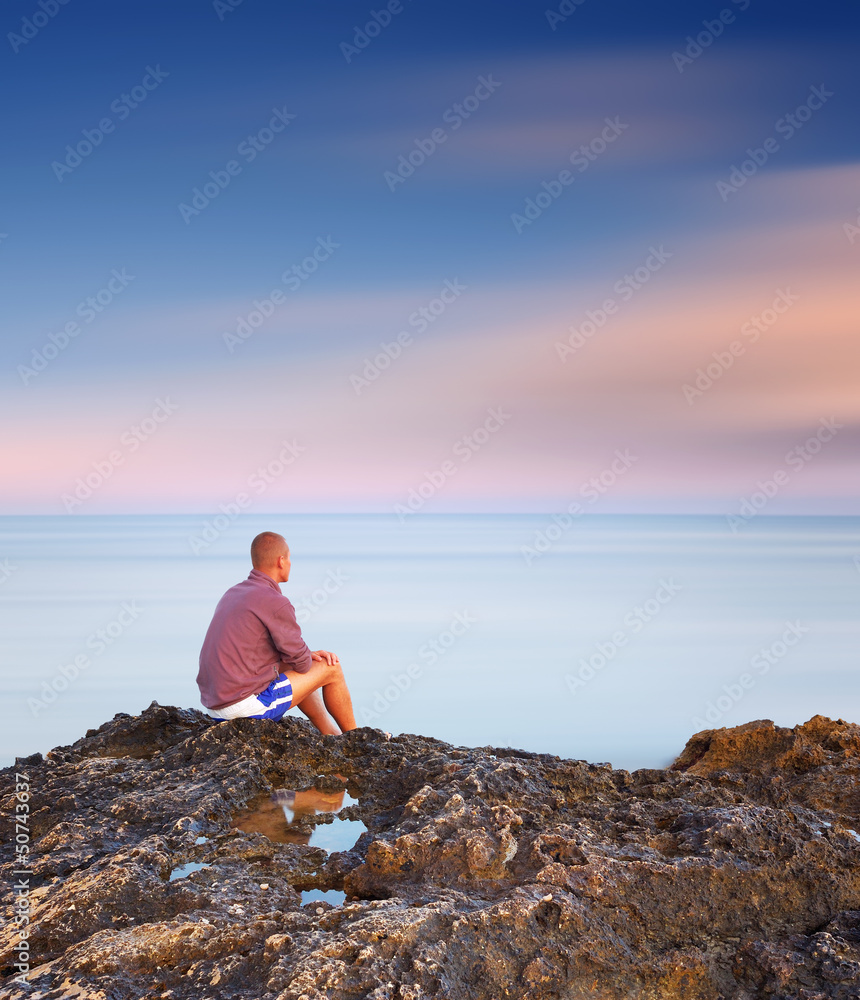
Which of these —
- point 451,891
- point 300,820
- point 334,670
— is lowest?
point 451,891

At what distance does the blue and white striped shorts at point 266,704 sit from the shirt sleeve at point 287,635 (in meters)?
0.14

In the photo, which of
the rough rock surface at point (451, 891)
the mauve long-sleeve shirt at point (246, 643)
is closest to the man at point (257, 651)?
the mauve long-sleeve shirt at point (246, 643)

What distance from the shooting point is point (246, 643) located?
498cm

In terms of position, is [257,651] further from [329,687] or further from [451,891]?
[451,891]

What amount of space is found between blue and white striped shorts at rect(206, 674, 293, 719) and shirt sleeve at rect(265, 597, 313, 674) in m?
0.14

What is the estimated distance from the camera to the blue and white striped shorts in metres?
5.02

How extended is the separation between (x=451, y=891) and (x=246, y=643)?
8.26 feet

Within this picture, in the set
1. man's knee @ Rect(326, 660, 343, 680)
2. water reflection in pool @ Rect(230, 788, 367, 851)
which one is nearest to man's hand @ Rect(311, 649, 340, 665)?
man's knee @ Rect(326, 660, 343, 680)

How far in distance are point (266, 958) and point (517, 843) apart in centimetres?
96

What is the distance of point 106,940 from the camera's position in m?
2.59

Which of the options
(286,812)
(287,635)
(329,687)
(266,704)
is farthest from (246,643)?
(286,812)

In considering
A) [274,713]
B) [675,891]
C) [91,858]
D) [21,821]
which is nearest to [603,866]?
[675,891]

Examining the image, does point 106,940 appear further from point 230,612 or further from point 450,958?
point 230,612

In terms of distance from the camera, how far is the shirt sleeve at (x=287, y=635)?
497 centimetres
